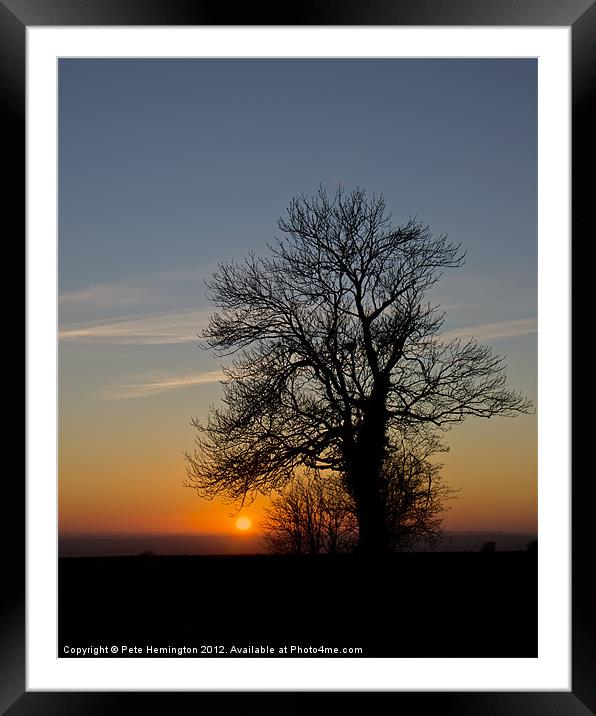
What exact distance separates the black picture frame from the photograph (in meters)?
0.26

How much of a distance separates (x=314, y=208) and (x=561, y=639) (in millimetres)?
1525

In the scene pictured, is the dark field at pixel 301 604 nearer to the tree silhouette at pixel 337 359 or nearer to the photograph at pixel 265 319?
the photograph at pixel 265 319

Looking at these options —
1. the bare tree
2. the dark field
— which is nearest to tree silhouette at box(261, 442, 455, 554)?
the bare tree

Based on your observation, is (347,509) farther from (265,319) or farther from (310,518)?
(265,319)

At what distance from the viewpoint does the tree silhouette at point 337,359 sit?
2.50m

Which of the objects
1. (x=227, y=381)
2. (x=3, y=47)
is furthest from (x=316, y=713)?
(x=3, y=47)

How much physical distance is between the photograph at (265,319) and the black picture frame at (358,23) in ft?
0.85

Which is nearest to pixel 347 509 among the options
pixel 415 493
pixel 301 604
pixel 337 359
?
pixel 415 493

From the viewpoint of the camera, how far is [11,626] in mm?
1722

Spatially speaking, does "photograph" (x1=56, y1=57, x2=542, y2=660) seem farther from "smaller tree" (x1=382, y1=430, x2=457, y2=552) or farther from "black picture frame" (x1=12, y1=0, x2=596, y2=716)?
"black picture frame" (x1=12, y1=0, x2=596, y2=716)

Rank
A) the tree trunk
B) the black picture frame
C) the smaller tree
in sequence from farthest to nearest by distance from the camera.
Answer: the tree trunk < the smaller tree < the black picture frame

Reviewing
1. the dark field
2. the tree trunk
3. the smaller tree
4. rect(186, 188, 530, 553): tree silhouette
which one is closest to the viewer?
the dark field

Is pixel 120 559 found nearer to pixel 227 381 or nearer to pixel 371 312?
pixel 227 381

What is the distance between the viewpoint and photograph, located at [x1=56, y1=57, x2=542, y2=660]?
2.17 meters
